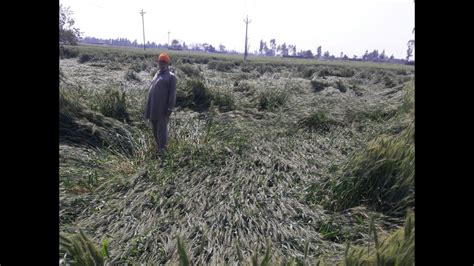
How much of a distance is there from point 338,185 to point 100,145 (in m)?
4.01

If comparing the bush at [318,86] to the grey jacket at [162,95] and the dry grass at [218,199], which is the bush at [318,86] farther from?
the grey jacket at [162,95]

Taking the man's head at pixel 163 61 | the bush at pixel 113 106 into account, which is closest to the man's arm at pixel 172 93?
the man's head at pixel 163 61

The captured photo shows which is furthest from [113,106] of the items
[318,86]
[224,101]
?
[318,86]

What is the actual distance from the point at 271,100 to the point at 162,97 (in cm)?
609

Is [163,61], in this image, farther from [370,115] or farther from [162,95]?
[370,115]

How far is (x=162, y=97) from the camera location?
6.61 metres

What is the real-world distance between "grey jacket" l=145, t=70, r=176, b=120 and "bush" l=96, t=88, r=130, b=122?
2170 millimetres

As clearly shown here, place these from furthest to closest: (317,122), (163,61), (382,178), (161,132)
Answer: (317,122), (161,132), (163,61), (382,178)

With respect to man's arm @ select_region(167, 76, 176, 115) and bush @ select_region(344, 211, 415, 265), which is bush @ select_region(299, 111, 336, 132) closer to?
man's arm @ select_region(167, 76, 176, 115)

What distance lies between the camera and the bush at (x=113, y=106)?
28.4ft
